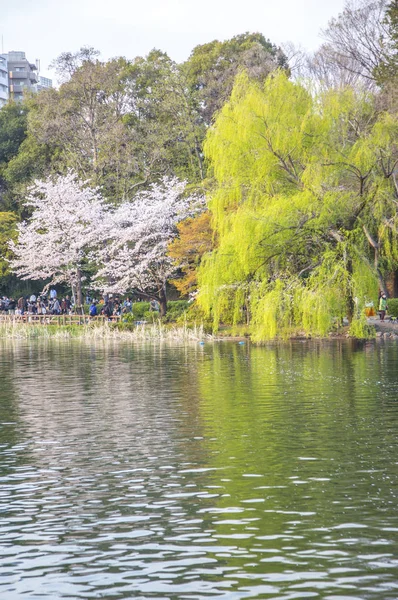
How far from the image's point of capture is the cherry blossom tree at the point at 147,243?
5025cm

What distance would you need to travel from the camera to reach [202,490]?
11656 millimetres

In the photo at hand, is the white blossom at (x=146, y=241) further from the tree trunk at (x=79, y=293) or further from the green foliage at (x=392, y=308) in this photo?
the green foliage at (x=392, y=308)

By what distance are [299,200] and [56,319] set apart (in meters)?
20.8

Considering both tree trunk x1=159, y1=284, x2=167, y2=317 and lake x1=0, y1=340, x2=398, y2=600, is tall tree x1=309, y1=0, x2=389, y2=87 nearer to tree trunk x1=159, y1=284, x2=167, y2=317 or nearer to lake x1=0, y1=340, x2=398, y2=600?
tree trunk x1=159, y1=284, x2=167, y2=317

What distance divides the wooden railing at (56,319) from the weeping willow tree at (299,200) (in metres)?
13.9

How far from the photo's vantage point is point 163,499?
11.3m

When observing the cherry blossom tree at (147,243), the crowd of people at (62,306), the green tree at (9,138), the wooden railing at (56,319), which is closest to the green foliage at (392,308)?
the cherry blossom tree at (147,243)

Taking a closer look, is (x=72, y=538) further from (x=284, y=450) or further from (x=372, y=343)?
(x=372, y=343)

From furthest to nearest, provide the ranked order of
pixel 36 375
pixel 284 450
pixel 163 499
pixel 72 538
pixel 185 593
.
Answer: pixel 36 375 < pixel 284 450 < pixel 163 499 < pixel 72 538 < pixel 185 593

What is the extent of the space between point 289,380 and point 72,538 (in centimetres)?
1407

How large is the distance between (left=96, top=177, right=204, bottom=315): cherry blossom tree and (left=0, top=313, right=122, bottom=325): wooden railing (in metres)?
2.25

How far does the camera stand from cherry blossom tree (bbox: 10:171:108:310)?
55.8 meters

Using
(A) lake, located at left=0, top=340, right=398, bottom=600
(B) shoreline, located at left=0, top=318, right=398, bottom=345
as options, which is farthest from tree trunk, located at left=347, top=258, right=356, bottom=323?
(A) lake, located at left=0, top=340, right=398, bottom=600

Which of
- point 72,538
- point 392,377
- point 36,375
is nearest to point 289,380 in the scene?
point 392,377
